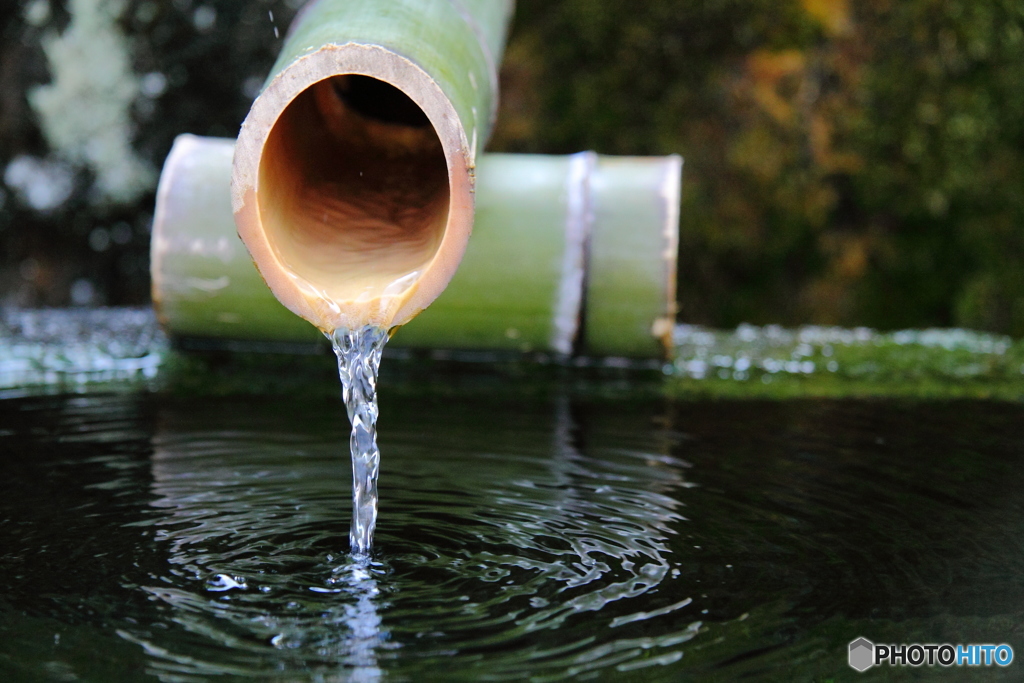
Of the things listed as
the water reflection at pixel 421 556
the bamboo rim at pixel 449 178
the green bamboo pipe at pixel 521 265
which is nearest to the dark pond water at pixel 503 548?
the water reflection at pixel 421 556

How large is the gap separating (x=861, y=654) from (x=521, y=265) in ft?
9.48

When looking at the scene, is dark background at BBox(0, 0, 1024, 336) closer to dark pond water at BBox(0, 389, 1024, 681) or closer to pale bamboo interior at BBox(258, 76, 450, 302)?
pale bamboo interior at BBox(258, 76, 450, 302)

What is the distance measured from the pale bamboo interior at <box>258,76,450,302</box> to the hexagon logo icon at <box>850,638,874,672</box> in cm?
143

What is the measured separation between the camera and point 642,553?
2.54 metres

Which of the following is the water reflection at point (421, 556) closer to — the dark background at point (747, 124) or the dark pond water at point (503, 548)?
the dark pond water at point (503, 548)

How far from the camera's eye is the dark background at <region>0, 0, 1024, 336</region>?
7.12m

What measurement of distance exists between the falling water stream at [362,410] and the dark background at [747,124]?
16.0 feet

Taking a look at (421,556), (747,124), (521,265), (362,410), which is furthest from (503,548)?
(747,124)

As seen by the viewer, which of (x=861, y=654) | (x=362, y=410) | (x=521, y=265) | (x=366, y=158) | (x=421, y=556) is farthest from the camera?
(x=521, y=265)

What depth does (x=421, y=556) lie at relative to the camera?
2506 mm

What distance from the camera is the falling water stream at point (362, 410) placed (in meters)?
2.65

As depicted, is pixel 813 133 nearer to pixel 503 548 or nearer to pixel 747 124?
pixel 747 124

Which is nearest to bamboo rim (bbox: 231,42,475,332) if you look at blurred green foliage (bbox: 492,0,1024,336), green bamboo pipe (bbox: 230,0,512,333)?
green bamboo pipe (bbox: 230,0,512,333)

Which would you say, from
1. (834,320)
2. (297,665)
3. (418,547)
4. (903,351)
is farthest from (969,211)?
(297,665)
